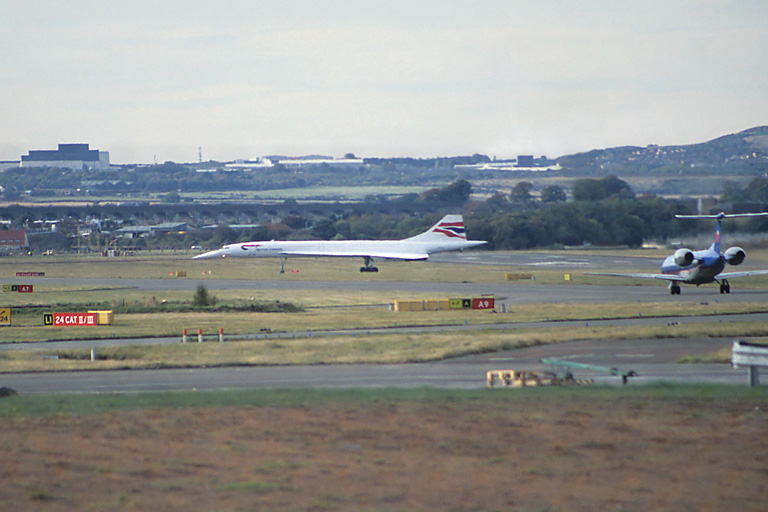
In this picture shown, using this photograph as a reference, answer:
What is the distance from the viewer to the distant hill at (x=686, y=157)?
103 meters

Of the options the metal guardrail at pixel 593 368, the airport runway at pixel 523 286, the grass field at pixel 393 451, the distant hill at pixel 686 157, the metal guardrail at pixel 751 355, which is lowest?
the airport runway at pixel 523 286

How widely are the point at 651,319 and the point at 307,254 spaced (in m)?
43.3

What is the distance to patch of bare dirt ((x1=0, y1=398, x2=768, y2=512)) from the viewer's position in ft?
37.0

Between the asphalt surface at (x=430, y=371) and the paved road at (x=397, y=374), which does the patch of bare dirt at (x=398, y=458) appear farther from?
A: the asphalt surface at (x=430, y=371)

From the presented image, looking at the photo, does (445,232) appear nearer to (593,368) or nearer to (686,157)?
(593,368)

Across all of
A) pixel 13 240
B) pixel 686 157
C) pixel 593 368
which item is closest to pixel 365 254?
pixel 593 368

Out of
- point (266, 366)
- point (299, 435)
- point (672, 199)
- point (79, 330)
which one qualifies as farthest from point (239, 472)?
point (672, 199)

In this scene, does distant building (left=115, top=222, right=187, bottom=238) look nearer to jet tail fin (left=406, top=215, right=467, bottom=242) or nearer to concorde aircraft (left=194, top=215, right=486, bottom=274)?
concorde aircraft (left=194, top=215, right=486, bottom=274)

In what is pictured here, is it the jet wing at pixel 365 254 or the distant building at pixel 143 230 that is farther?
the distant building at pixel 143 230

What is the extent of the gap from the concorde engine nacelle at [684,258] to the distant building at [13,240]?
11150cm

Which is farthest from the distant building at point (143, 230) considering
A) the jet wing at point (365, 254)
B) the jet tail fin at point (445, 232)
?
the jet tail fin at point (445, 232)

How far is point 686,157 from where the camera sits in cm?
15462

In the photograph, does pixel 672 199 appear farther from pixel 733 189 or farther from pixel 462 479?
pixel 462 479

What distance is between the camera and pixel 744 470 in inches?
500
